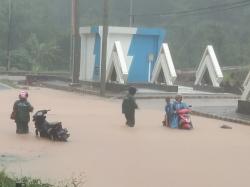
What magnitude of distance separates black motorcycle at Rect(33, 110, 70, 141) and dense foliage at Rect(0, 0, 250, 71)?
42834mm

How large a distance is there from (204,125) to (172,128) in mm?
1572

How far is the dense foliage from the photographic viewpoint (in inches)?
2400

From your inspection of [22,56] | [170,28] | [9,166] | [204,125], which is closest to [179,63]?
[170,28]

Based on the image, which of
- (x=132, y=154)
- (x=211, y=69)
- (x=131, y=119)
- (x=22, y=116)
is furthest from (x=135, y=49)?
(x=132, y=154)

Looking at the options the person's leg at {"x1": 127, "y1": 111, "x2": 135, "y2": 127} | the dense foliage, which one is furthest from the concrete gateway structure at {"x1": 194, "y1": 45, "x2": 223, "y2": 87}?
the dense foliage

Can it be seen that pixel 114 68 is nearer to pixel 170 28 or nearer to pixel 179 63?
pixel 179 63

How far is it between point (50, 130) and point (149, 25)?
2398 inches

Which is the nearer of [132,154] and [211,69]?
[132,154]

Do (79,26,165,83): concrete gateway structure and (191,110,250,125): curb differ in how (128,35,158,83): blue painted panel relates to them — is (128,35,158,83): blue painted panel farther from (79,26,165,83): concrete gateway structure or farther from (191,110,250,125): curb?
(191,110,250,125): curb

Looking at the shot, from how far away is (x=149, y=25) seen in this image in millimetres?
73375

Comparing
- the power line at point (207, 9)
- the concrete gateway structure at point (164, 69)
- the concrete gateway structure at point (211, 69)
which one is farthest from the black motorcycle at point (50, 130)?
the power line at point (207, 9)

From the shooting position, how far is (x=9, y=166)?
9977 mm

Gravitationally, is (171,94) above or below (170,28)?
below

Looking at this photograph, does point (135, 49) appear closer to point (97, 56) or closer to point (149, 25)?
point (97, 56)
